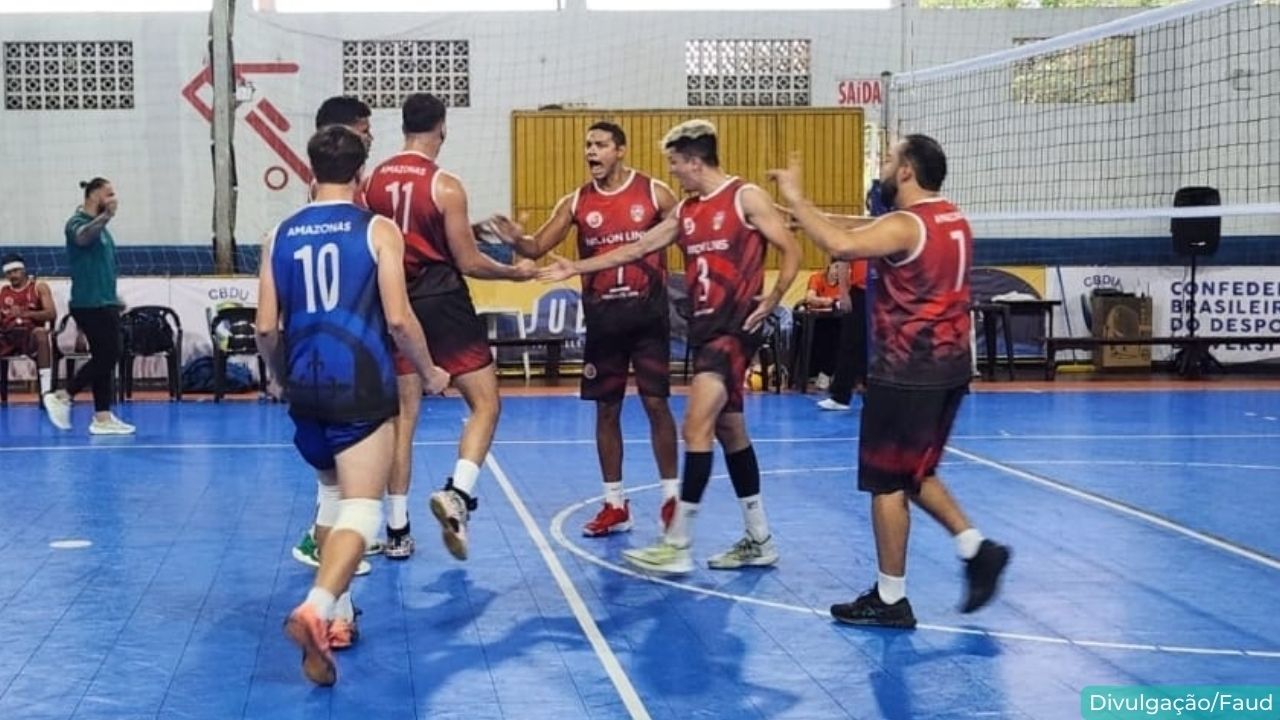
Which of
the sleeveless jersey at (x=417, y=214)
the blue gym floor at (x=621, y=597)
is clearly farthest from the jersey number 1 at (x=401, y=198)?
the blue gym floor at (x=621, y=597)

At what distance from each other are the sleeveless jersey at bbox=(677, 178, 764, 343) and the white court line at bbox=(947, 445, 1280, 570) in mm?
2795

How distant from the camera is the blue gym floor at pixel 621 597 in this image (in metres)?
5.41

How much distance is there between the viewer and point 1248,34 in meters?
20.7

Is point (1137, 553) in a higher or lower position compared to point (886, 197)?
lower

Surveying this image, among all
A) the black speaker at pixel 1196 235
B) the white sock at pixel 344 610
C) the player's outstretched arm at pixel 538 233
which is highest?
the black speaker at pixel 1196 235

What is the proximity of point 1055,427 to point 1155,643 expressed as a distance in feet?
25.6

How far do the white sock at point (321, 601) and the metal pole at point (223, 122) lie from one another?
1417 cm

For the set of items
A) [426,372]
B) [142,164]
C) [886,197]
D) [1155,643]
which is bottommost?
[1155,643]

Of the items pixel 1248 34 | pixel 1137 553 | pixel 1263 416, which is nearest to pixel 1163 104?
pixel 1248 34

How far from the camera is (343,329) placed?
5395mm

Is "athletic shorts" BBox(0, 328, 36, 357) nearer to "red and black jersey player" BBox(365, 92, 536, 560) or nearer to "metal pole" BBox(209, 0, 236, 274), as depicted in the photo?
"metal pole" BBox(209, 0, 236, 274)

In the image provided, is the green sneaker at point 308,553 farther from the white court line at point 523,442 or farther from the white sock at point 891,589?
the white court line at point 523,442

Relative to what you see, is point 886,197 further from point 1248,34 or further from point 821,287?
point 1248,34

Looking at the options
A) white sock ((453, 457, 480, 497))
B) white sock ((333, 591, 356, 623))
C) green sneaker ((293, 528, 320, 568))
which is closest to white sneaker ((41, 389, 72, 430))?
green sneaker ((293, 528, 320, 568))
